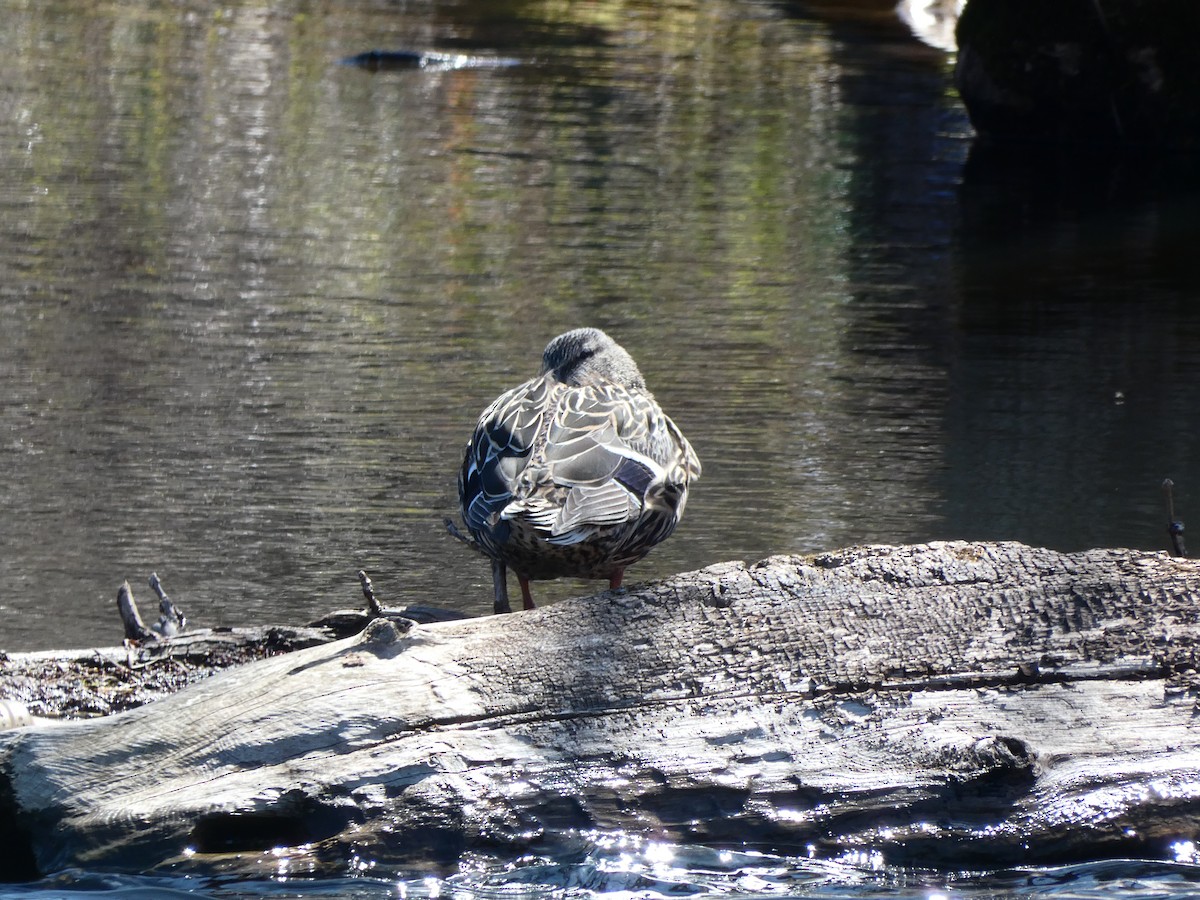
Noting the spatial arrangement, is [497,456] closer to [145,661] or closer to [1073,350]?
[145,661]

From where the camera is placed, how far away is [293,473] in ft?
26.8

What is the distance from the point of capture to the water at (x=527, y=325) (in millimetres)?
7074

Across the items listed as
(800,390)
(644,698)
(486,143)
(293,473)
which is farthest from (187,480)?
(486,143)

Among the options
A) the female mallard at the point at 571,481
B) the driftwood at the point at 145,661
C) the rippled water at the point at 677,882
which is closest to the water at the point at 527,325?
the rippled water at the point at 677,882

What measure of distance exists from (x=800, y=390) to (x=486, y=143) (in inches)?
Result: 330

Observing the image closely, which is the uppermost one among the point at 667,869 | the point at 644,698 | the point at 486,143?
the point at 486,143

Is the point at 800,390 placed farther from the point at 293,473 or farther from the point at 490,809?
the point at 490,809

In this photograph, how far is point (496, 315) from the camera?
11234mm

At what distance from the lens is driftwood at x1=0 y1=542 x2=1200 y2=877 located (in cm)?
432

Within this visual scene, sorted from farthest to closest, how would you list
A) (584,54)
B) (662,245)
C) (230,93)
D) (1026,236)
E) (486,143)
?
1. (584,54)
2. (230,93)
3. (486,143)
4. (1026,236)
5. (662,245)

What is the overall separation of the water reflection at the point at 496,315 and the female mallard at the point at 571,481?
115 cm

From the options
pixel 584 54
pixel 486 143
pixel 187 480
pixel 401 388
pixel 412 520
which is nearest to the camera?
pixel 412 520

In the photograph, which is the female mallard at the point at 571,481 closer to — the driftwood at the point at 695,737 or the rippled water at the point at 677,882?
the driftwood at the point at 695,737

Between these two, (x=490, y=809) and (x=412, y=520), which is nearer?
(x=490, y=809)
